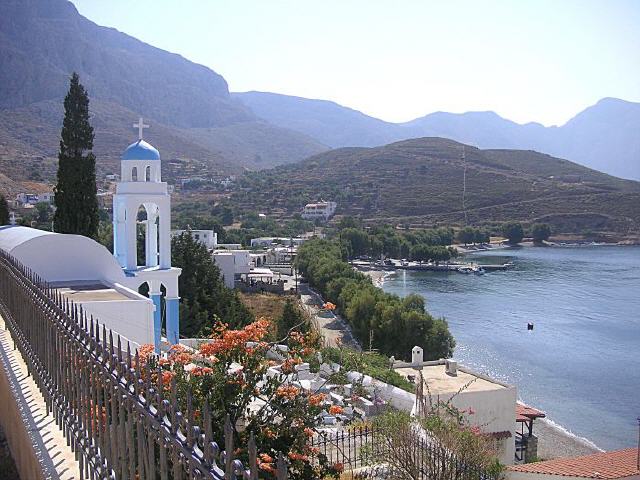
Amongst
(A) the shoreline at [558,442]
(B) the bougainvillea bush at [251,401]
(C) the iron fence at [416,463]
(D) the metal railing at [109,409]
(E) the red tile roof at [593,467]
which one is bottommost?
(A) the shoreline at [558,442]

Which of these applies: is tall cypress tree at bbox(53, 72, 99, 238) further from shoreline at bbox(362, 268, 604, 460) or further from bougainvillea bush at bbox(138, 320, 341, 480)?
Answer: bougainvillea bush at bbox(138, 320, 341, 480)

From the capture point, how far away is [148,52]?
185375 millimetres

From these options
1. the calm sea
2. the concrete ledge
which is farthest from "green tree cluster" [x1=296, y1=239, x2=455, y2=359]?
the concrete ledge

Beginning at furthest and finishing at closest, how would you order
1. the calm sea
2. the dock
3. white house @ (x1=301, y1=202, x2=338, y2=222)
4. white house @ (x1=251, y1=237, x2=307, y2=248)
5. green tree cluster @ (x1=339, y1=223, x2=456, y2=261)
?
1. white house @ (x1=301, y1=202, x2=338, y2=222)
2. green tree cluster @ (x1=339, y1=223, x2=456, y2=261)
3. white house @ (x1=251, y1=237, x2=307, y2=248)
4. the dock
5. the calm sea

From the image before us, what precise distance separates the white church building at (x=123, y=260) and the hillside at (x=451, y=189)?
68.8 metres

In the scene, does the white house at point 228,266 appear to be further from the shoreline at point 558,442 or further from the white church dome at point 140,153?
the white church dome at point 140,153

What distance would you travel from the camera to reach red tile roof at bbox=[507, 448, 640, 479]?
976 cm

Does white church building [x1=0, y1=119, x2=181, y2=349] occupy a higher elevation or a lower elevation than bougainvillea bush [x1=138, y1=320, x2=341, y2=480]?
higher

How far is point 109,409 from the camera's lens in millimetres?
2549

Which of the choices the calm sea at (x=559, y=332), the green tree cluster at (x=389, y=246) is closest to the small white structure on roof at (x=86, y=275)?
the calm sea at (x=559, y=332)

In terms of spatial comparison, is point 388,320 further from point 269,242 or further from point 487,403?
point 269,242

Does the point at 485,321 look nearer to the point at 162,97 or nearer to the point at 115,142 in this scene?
the point at 115,142

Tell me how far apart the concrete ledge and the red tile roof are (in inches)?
307

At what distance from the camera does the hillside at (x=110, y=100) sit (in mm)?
83375
